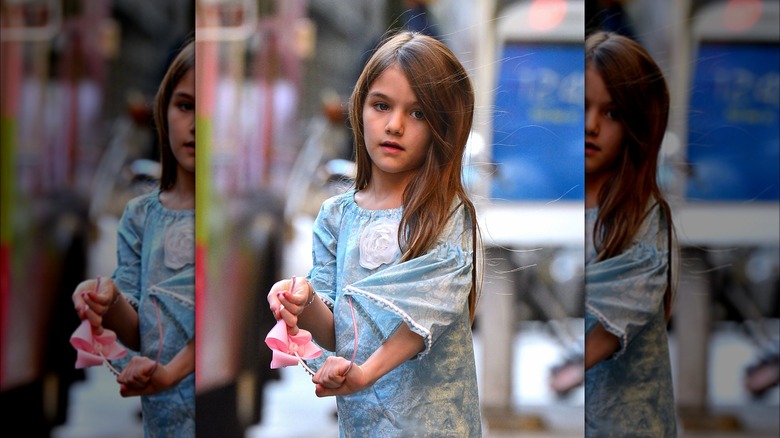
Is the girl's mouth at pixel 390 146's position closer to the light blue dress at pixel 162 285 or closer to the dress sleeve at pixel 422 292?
the dress sleeve at pixel 422 292

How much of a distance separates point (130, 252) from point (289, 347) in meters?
0.68

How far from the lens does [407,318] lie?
238cm

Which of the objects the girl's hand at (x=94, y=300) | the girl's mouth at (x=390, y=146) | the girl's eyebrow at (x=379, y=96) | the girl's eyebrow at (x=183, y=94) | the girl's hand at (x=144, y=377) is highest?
the girl's eyebrow at (x=183, y=94)

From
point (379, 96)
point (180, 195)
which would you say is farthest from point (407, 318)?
point (180, 195)

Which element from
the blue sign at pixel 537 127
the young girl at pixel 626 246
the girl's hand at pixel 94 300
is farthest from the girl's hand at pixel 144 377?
the young girl at pixel 626 246

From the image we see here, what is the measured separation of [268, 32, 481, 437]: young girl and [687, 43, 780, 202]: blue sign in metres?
0.74

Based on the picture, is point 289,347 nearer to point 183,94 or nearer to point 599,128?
point 183,94

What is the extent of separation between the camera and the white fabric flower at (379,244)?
2424mm

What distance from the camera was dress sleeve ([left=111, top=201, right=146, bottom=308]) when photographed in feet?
8.99

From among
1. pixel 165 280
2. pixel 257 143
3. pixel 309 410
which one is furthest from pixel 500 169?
pixel 165 280

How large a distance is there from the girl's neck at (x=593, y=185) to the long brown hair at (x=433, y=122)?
0.40 meters

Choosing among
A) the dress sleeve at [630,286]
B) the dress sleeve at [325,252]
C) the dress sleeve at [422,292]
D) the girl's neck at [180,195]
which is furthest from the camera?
the girl's neck at [180,195]

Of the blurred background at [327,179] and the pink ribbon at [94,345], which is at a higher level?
the blurred background at [327,179]

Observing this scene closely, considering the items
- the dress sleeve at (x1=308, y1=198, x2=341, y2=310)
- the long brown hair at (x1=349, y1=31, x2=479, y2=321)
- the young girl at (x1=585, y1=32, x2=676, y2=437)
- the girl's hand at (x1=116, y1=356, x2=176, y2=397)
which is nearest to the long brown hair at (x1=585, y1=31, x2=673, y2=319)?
the young girl at (x1=585, y1=32, x2=676, y2=437)
